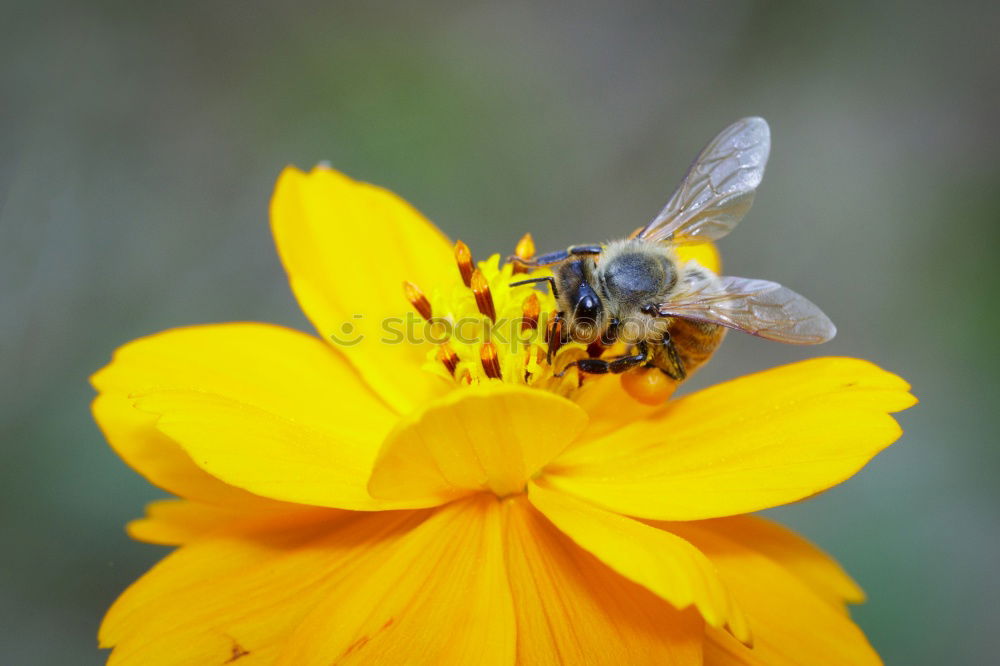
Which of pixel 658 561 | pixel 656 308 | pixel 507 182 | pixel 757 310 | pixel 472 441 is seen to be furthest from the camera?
pixel 507 182

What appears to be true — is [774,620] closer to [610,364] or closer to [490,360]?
[610,364]

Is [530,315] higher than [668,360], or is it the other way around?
[530,315]

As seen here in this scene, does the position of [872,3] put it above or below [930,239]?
above

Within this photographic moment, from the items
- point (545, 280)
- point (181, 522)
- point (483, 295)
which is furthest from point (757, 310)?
point (181, 522)

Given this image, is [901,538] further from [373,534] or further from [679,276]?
[373,534]

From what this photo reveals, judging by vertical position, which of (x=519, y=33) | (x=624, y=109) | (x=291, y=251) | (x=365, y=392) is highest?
(x=519, y=33)

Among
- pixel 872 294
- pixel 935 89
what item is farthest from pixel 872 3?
pixel 872 294

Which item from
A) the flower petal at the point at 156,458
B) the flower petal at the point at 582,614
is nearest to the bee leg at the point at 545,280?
the flower petal at the point at 582,614
